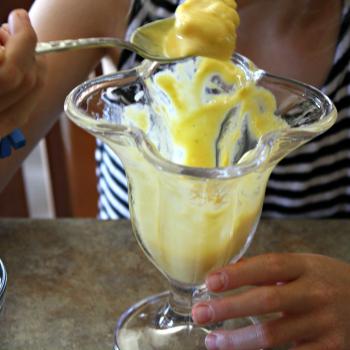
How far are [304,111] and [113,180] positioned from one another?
42cm

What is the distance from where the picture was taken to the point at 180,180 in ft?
1.65

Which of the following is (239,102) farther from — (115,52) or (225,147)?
(115,52)

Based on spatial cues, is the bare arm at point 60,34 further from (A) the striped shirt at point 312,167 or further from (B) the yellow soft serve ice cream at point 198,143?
(B) the yellow soft serve ice cream at point 198,143

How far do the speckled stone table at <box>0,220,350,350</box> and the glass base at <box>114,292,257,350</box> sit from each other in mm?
11

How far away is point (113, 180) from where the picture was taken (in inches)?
37.3

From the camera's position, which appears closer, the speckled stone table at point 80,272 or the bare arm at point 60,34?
the speckled stone table at point 80,272

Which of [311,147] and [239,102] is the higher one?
[239,102]

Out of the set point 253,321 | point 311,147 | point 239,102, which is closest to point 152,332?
point 253,321

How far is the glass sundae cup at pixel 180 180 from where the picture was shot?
0.51 meters

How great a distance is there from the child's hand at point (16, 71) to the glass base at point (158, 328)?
0.22 m

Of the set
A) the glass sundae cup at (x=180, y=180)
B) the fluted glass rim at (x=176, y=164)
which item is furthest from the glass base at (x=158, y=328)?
the fluted glass rim at (x=176, y=164)

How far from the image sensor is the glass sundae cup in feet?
1.68

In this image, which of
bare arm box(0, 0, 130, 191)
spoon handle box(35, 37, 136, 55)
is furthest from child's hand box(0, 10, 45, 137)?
bare arm box(0, 0, 130, 191)

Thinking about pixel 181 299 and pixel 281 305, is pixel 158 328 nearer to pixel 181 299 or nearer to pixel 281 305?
pixel 181 299
